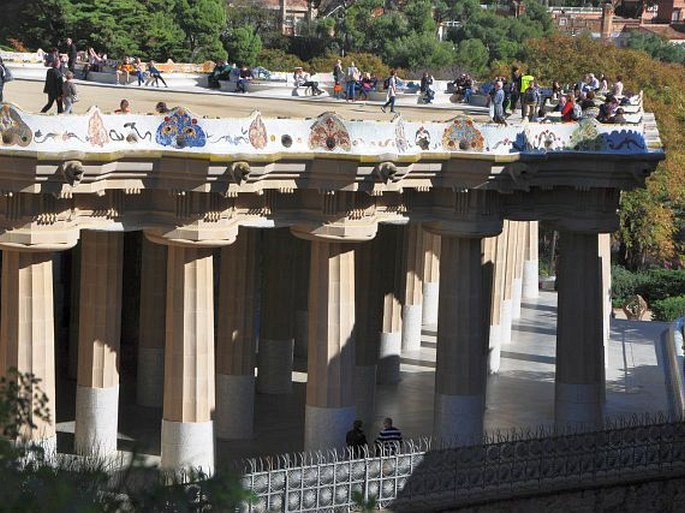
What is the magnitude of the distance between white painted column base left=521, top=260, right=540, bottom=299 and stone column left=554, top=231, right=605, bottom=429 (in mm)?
27360

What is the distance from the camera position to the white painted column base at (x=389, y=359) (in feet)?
196

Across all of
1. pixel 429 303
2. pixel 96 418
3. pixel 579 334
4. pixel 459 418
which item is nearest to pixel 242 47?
pixel 429 303

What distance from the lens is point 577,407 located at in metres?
51.7

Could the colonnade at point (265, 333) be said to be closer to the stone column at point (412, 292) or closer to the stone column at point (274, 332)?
the stone column at point (274, 332)

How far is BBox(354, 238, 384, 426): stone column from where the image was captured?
5288cm

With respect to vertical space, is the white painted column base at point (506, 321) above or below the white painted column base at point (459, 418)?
below

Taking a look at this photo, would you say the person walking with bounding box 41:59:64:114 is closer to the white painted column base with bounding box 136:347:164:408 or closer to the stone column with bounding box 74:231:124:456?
the stone column with bounding box 74:231:124:456

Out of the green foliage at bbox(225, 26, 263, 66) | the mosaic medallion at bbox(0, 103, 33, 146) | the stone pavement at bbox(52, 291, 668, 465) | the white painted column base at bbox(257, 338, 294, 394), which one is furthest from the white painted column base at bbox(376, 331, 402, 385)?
the green foliage at bbox(225, 26, 263, 66)

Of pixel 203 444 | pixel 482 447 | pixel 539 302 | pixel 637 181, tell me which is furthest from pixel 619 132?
pixel 539 302

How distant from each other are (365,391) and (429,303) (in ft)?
58.7

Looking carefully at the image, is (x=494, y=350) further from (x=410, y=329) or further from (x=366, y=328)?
(x=366, y=328)

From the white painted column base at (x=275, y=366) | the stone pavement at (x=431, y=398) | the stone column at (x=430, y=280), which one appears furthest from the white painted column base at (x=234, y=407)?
the stone column at (x=430, y=280)

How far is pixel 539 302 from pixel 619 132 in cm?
2827

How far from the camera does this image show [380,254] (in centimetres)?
5572
